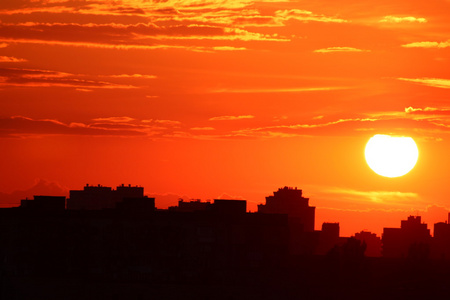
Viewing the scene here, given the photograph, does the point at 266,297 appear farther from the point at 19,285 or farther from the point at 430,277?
the point at 19,285

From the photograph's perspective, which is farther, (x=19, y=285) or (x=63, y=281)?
(x=63, y=281)

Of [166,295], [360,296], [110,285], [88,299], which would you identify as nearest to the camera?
[360,296]

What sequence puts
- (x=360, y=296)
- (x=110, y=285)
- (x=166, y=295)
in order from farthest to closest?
(x=110, y=285), (x=166, y=295), (x=360, y=296)

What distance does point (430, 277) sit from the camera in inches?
6806

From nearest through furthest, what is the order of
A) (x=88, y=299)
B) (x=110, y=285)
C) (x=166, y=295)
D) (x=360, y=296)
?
(x=360, y=296), (x=88, y=299), (x=166, y=295), (x=110, y=285)

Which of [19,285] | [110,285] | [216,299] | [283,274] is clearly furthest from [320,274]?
[19,285]

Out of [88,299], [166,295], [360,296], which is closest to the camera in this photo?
[360,296]

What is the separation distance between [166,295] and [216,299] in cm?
950

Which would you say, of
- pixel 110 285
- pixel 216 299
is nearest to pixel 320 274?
pixel 216 299

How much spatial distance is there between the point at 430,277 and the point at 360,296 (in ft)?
63.9

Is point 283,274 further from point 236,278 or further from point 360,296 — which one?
point 360,296

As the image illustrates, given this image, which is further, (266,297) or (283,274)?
(283,274)

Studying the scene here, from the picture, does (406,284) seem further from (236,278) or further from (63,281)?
(63,281)

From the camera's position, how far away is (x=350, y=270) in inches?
7495
